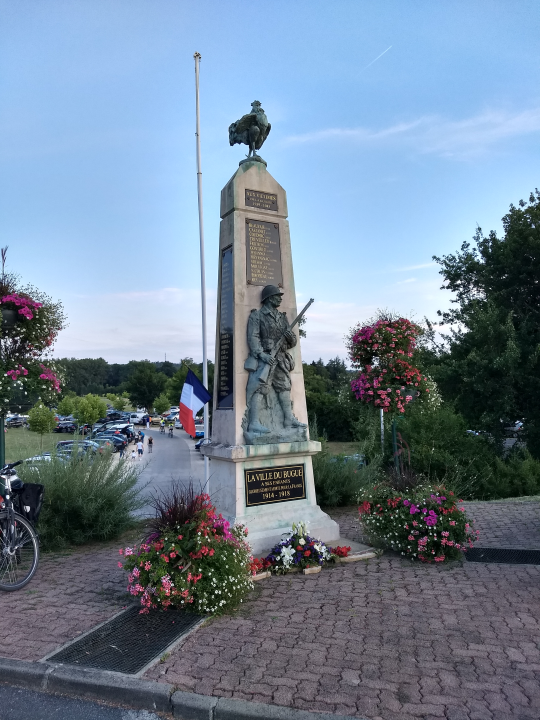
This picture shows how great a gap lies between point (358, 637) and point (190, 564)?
1563mm

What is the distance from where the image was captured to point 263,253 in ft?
23.9

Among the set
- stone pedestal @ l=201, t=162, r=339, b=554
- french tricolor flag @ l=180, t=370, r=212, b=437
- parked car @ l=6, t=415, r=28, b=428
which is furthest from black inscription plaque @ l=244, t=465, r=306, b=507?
parked car @ l=6, t=415, r=28, b=428

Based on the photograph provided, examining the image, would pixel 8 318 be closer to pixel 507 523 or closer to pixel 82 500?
pixel 82 500

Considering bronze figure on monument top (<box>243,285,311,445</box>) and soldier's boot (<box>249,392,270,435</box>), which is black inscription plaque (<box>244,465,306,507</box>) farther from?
soldier's boot (<box>249,392,270,435</box>)

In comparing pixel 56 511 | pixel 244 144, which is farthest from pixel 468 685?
pixel 244 144

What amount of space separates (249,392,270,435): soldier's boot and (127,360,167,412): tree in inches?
3388

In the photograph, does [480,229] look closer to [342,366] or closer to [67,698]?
[67,698]

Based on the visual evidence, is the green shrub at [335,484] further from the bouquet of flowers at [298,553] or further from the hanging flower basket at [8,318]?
the hanging flower basket at [8,318]

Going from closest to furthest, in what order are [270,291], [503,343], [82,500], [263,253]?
1. [270,291]
2. [263,253]
3. [82,500]
4. [503,343]

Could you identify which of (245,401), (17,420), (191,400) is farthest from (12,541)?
(17,420)

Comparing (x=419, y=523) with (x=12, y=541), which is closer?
(x=12, y=541)

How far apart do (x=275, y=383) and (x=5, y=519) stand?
3445mm

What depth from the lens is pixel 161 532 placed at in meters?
4.97

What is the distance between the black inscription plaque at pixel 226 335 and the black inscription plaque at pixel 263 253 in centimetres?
28
